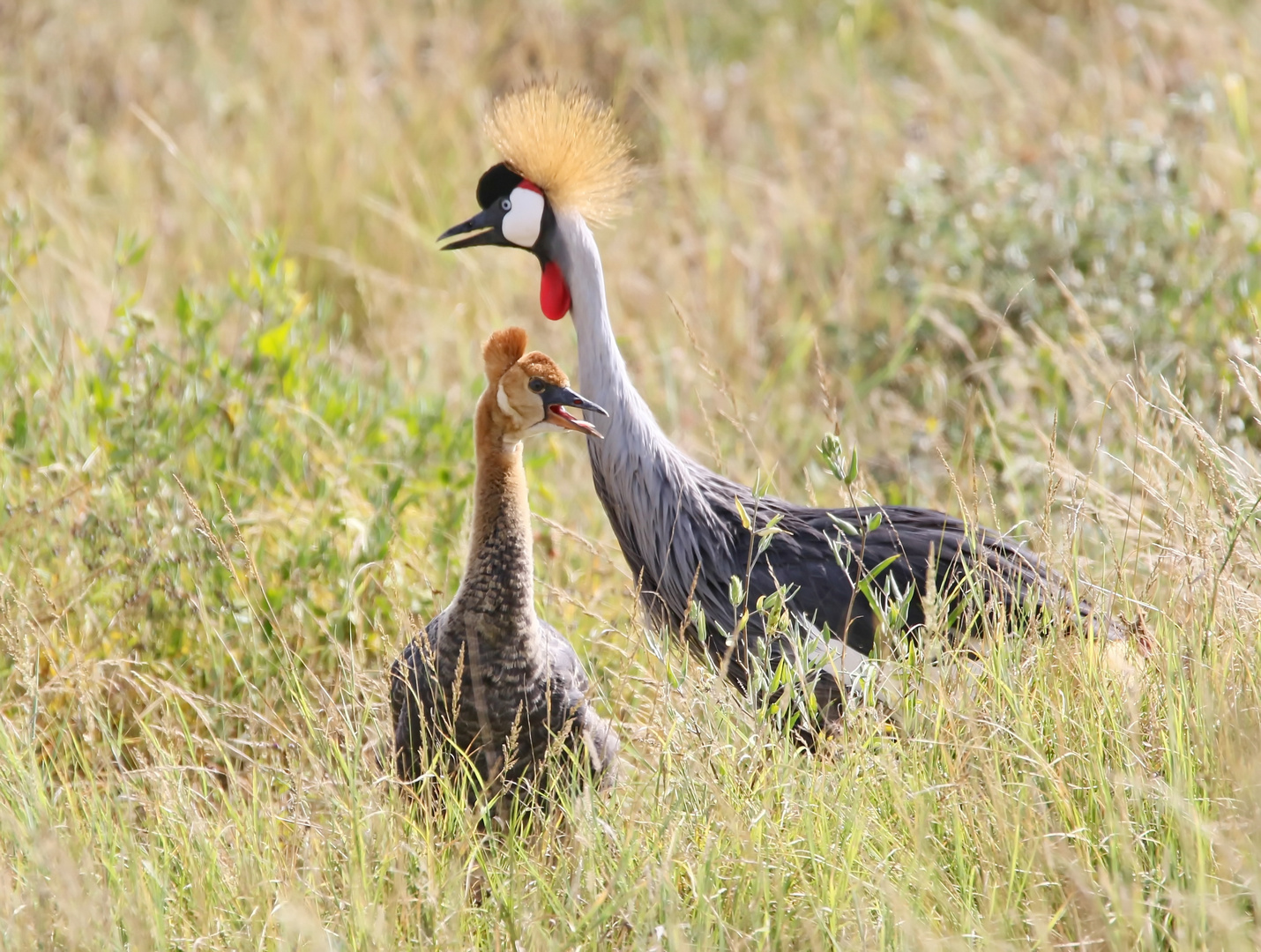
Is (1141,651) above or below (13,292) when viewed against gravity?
below

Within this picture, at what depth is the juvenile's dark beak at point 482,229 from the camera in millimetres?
3348

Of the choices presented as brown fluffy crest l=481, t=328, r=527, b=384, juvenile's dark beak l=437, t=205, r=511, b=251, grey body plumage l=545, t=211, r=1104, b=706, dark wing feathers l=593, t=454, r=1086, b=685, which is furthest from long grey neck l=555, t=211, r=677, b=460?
brown fluffy crest l=481, t=328, r=527, b=384

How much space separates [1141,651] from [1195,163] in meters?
2.88

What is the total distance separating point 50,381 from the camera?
141 inches

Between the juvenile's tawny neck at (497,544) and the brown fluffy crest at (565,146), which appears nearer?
the juvenile's tawny neck at (497,544)

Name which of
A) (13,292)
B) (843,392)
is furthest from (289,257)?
(843,392)

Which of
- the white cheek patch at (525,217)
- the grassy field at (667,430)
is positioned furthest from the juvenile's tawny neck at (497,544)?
the white cheek patch at (525,217)

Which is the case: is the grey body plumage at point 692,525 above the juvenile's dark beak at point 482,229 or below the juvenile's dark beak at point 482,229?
below

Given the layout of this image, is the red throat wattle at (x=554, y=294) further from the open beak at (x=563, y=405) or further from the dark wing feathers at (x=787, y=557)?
the open beak at (x=563, y=405)

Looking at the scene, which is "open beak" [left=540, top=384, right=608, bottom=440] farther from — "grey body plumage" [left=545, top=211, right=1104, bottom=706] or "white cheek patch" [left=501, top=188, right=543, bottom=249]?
"white cheek patch" [left=501, top=188, right=543, bottom=249]

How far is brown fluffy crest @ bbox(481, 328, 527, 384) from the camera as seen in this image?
8.87ft

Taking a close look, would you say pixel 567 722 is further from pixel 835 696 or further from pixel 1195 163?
pixel 1195 163

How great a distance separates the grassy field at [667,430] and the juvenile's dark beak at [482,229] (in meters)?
0.44

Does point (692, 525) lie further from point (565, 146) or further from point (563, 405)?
point (565, 146)
